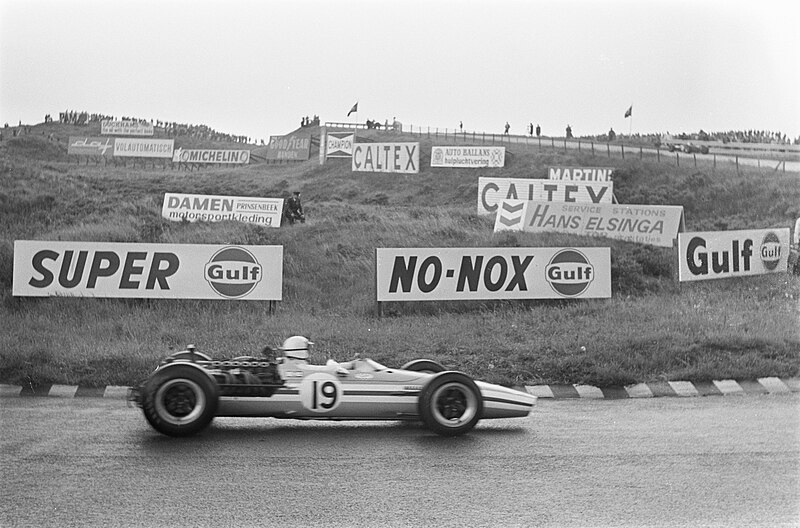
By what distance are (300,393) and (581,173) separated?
24090mm

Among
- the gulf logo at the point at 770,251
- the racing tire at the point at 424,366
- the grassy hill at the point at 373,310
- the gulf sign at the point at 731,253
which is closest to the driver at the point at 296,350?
the racing tire at the point at 424,366

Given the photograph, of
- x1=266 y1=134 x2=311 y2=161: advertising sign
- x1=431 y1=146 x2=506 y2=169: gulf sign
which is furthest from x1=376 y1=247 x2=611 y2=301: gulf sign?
x1=431 y1=146 x2=506 y2=169: gulf sign

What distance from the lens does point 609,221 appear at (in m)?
17.4

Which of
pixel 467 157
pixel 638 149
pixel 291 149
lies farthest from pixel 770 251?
pixel 467 157

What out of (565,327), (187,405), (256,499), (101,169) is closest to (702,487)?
(256,499)

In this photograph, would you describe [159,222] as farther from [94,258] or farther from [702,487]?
[702,487]

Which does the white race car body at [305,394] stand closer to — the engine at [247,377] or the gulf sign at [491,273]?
the engine at [247,377]

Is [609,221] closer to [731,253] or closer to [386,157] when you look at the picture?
[731,253]

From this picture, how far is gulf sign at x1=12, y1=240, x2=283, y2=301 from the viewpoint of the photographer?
454 inches

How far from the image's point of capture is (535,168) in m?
30.1

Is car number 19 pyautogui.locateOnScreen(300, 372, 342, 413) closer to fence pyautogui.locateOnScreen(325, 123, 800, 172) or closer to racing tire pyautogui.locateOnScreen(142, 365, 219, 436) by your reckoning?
racing tire pyautogui.locateOnScreen(142, 365, 219, 436)

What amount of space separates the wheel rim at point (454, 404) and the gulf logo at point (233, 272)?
575cm

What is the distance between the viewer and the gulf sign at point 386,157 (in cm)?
2902

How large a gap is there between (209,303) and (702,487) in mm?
8233
